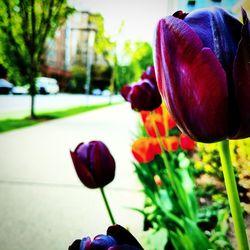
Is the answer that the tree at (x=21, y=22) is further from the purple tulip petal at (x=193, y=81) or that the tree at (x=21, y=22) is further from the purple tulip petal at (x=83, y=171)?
the purple tulip petal at (x=193, y=81)

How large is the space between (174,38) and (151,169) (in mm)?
1880

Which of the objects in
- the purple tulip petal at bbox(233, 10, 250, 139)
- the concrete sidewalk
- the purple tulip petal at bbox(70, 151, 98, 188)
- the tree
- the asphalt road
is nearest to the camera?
the purple tulip petal at bbox(233, 10, 250, 139)

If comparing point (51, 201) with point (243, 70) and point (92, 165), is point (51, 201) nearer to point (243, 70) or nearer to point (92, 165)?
point (92, 165)

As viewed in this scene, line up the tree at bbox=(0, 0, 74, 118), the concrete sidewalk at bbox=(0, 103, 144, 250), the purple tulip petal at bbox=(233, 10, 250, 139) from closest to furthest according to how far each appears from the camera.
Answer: the purple tulip petal at bbox=(233, 10, 250, 139), the tree at bbox=(0, 0, 74, 118), the concrete sidewalk at bbox=(0, 103, 144, 250)

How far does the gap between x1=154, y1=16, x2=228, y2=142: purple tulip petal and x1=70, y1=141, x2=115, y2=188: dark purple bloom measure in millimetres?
405

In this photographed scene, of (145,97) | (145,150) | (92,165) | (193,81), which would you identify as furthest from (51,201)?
(193,81)

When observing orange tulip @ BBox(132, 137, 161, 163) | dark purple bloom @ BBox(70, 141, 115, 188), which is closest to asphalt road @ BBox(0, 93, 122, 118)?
orange tulip @ BBox(132, 137, 161, 163)

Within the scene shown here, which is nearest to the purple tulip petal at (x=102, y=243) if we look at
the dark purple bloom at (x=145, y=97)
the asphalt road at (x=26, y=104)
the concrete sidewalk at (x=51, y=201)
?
the dark purple bloom at (x=145, y=97)

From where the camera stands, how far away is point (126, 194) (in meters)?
2.67

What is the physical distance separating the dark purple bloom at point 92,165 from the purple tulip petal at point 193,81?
40cm

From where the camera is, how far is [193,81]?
353mm

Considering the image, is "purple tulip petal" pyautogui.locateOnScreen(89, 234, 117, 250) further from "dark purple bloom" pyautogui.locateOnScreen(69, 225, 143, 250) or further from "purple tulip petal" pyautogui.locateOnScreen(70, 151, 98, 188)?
"purple tulip petal" pyautogui.locateOnScreen(70, 151, 98, 188)

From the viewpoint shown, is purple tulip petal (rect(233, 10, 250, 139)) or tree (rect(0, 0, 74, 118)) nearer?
purple tulip petal (rect(233, 10, 250, 139))

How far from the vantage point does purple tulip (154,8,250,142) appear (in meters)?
0.34
